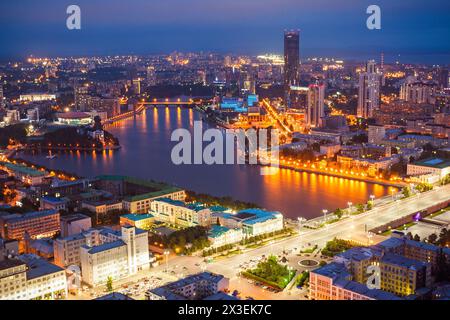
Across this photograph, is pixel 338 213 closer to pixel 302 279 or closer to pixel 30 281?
pixel 302 279

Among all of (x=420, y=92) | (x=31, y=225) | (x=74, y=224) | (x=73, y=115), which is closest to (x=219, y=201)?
(x=74, y=224)

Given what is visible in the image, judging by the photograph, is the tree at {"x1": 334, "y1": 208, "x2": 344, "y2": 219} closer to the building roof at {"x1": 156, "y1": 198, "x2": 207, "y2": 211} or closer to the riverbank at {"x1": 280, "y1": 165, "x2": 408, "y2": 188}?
the building roof at {"x1": 156, "y1": 198, "x2": 207, "y2": 211}

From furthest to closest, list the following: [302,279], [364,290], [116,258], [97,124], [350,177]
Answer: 1. [97,124]
2. [350,177]
3. [116,258]
4. [302,279]
5. [364,290]

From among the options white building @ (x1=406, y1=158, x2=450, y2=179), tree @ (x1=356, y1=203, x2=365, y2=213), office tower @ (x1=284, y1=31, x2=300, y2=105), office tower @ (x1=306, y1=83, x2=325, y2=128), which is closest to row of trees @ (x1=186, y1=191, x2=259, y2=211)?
tree @ (x1=356, y1=203, x2=365, y2=213)

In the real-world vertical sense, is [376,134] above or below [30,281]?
above

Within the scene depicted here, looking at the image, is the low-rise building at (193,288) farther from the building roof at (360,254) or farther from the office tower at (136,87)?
the office tower at (136,87)

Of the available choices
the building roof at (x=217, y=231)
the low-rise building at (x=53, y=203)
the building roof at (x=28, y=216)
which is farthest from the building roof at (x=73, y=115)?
the building roof at (x=217, y=231)

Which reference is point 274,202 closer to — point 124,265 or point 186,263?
point 186,263
